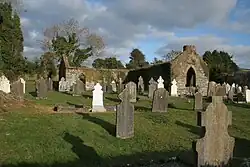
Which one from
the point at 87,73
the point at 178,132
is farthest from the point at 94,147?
the point at 87,73

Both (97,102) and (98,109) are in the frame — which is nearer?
(98,109)

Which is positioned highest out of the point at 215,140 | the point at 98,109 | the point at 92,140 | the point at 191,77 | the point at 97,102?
the point at 191,77

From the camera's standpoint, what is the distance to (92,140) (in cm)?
1197

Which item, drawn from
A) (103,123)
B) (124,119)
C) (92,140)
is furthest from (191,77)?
(92,140)

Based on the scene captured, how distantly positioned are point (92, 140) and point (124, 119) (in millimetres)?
1668

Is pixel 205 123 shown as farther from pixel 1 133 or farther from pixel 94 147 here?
pixel 1 133

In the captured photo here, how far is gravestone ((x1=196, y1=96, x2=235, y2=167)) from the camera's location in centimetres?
784

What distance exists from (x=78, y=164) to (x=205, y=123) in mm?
3585

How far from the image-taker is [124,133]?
12.9 metres

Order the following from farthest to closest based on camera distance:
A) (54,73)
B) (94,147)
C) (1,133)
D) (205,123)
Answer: (54,73), (1,133), (94,147), (205,123)

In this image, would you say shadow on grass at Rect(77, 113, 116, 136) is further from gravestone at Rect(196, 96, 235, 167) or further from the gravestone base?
gravestone at Rect(196, 96, 235, 167)

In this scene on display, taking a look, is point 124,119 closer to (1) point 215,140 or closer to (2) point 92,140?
(2) point 92,140

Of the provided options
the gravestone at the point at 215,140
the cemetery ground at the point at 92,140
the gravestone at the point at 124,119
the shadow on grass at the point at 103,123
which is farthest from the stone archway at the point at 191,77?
the gravestone at the point at 215,140

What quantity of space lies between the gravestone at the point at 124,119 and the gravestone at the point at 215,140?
5.23 meters
